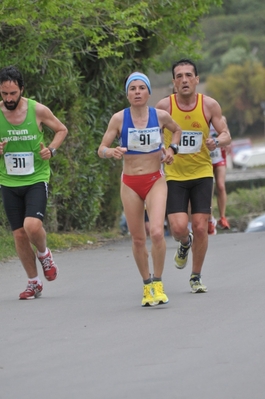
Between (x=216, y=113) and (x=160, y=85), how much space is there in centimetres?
9868

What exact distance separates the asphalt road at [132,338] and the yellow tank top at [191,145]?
1.13m

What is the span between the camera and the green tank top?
30.3 feet

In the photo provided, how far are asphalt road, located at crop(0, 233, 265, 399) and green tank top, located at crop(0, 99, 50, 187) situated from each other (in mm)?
1178

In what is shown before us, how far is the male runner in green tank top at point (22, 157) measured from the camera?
9.19m

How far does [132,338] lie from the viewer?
7.23 m

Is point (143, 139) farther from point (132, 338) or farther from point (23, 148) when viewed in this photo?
point (132, 338)

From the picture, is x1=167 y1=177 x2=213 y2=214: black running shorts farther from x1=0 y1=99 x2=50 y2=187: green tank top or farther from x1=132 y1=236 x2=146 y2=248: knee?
x1=0 y1=99 x2=50 y2=187: green tank top

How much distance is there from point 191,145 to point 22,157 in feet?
5.04

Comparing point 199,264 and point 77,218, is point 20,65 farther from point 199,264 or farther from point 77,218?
point 199,264

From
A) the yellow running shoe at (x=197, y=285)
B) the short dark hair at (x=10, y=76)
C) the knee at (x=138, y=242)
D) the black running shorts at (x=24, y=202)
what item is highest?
the short dark hair at (x=10, y=76)

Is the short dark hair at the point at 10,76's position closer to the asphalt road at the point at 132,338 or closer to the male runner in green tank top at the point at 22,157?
the male runner in green tank top at the point at 22,157

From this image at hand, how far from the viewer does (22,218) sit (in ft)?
31.0

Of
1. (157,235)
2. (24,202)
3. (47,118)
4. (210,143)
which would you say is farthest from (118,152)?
(24,202)

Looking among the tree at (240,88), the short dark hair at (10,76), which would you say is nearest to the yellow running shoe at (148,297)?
the short dark hair at (10,76)
